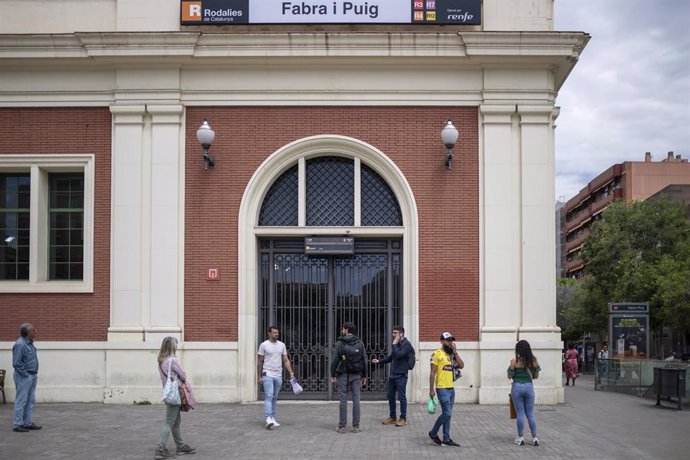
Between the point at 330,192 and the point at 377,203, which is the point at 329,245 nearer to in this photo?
the point at 330,192

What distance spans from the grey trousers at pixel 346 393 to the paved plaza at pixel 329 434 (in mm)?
247

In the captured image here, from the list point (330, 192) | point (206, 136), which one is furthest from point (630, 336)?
point (206, 136)

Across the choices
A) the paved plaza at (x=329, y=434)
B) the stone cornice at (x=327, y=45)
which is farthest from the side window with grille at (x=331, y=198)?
the paved plaza at (x=329, y=434)

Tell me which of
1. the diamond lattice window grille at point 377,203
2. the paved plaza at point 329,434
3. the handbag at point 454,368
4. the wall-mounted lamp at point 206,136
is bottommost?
the paved plaza at point 329,434

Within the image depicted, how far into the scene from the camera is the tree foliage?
143 ft

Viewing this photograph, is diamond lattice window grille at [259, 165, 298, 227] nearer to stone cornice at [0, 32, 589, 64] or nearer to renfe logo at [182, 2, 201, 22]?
stone cornice at [0, 32, 589, 64]

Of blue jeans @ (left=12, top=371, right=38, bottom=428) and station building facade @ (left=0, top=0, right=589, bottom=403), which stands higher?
station building facade @ (left=0, top=0, right=589, bottom=403)

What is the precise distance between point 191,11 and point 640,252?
117ft

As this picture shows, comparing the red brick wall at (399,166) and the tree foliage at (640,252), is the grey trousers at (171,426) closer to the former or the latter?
the red brick wall at (399,166)

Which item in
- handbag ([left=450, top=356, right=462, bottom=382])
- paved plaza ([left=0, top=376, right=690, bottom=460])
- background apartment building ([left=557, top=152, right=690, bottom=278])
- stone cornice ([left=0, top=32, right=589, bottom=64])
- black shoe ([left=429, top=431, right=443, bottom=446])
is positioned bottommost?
paved plaza ([left=0, top=376, right=690, bottom=460])

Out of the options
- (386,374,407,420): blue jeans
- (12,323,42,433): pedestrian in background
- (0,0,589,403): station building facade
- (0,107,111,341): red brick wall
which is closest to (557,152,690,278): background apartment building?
(0,0,589,403): station building facade

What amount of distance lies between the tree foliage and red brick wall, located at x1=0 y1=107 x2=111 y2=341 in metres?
31.2

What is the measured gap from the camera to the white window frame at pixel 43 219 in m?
17.7

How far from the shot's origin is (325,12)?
17703mm
